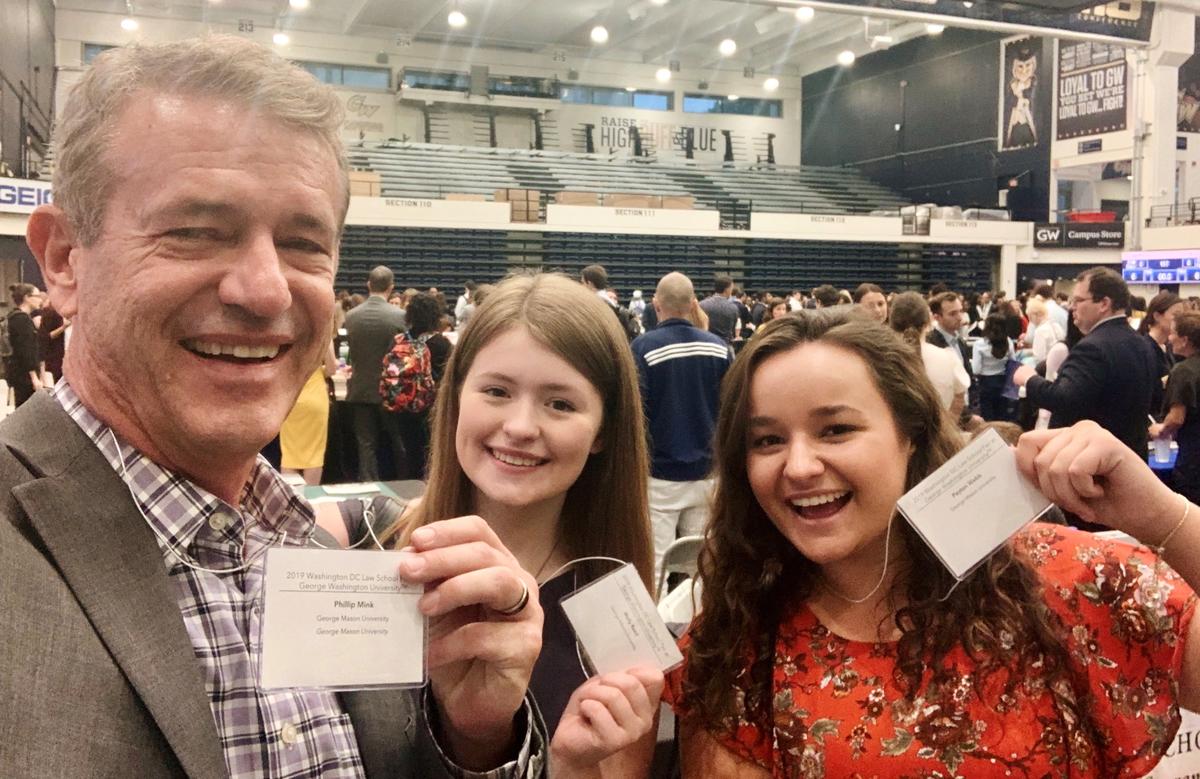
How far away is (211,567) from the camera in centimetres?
90

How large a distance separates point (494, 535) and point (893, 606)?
0.78 m

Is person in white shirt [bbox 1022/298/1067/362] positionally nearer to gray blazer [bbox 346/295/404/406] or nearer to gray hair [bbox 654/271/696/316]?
gray hair [bbox 654/271/696/316]

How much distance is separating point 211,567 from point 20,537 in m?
0.18

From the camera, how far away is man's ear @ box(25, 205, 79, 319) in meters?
0.91

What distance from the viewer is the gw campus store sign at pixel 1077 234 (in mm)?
19578

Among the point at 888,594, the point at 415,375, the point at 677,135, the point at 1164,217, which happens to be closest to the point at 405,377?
the point at 415,375

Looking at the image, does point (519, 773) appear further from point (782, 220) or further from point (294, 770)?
point (782, 220)

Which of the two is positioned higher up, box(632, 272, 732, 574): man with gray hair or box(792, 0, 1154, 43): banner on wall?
box(792, 0, 1154, 43): banner on wall

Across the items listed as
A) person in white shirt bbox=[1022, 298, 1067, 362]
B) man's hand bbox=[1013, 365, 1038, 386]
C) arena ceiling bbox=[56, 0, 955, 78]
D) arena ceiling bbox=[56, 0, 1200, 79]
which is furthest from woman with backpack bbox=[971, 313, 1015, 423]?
arena ceiling bbox=[56, 0, 955, 78]

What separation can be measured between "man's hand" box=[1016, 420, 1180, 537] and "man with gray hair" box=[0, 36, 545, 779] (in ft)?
2.23

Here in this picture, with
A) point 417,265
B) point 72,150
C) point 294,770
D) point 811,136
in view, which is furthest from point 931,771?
point 811,136

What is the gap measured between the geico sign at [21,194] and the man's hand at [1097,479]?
13059 millimetres

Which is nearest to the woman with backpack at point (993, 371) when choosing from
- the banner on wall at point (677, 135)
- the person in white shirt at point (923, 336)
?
the person in white shirt at point (923, 336)

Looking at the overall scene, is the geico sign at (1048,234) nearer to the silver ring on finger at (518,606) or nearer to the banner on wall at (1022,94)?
the banner on wall at (1022,94)
